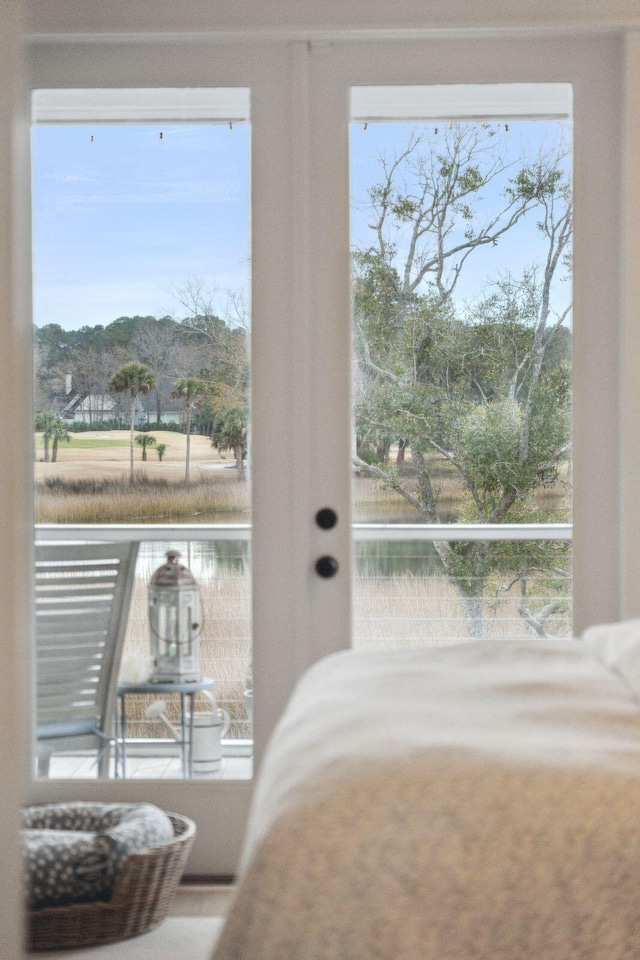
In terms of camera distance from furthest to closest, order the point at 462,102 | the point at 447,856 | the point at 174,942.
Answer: the point at 462,102 < the point at 174,942 < the point at 447,856

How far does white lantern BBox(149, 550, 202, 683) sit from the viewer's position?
2.72 meters

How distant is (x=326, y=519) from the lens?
2.66m

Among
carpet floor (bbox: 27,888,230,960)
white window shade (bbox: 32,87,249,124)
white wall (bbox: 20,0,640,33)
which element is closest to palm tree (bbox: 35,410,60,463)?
white window shade (bbox: 32,87,249,124)

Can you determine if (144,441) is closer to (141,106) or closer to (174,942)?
(141,106)

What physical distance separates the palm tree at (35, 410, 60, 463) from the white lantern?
18.5 inches

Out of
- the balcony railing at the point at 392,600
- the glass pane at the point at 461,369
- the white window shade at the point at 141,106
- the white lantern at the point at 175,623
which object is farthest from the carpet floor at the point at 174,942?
the white window shade at the point at 141,106

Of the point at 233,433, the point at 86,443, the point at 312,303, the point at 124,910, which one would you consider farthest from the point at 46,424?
the point at 124,910

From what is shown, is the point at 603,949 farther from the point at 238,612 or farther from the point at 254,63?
the point at 254,63

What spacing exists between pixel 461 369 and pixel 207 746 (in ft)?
4.20

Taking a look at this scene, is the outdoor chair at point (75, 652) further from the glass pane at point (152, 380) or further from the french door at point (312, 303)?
the french door at point (312, 303)

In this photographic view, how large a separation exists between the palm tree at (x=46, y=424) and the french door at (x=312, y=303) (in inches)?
22.9

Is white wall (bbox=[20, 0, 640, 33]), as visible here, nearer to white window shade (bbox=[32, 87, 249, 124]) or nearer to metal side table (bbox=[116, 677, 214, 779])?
white window shade (bbox=[32, 87, 249, 124])

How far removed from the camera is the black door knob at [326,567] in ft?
8.70

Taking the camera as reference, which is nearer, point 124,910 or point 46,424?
point 124,910
